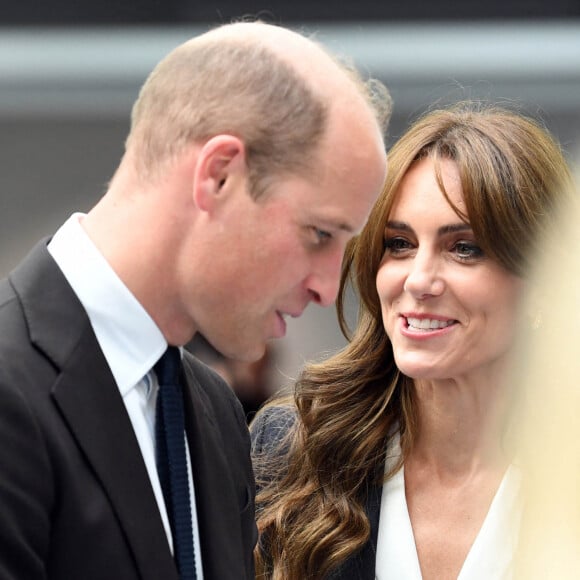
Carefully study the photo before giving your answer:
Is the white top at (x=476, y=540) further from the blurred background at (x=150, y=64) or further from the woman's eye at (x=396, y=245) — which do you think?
the blurred background at (x=150, y=64)

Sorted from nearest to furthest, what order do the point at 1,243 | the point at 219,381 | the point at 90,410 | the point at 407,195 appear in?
the point at 90,410
the point at 219,381
the point at 407,195
the point at 1,243

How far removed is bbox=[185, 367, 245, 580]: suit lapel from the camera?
1676 millimetres

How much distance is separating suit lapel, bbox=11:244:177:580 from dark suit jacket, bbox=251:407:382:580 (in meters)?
1.09

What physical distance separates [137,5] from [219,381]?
391cm

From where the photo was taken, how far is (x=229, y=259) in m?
1.53

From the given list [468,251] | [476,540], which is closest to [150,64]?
[468,251]

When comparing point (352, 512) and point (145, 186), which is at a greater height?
point (145, 186)

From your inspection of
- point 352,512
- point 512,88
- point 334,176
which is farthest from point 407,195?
point 512,88

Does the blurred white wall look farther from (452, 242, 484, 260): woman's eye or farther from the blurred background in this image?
(452, 242, 484, 260): woman's eye

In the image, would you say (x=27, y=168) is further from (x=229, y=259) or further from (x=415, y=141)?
(x=229, y=259)

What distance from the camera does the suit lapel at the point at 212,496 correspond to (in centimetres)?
168

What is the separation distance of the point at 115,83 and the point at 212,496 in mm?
4004

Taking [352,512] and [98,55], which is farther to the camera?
[98,55]

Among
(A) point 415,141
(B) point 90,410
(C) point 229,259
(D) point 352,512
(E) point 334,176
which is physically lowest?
(D) point 352,512
